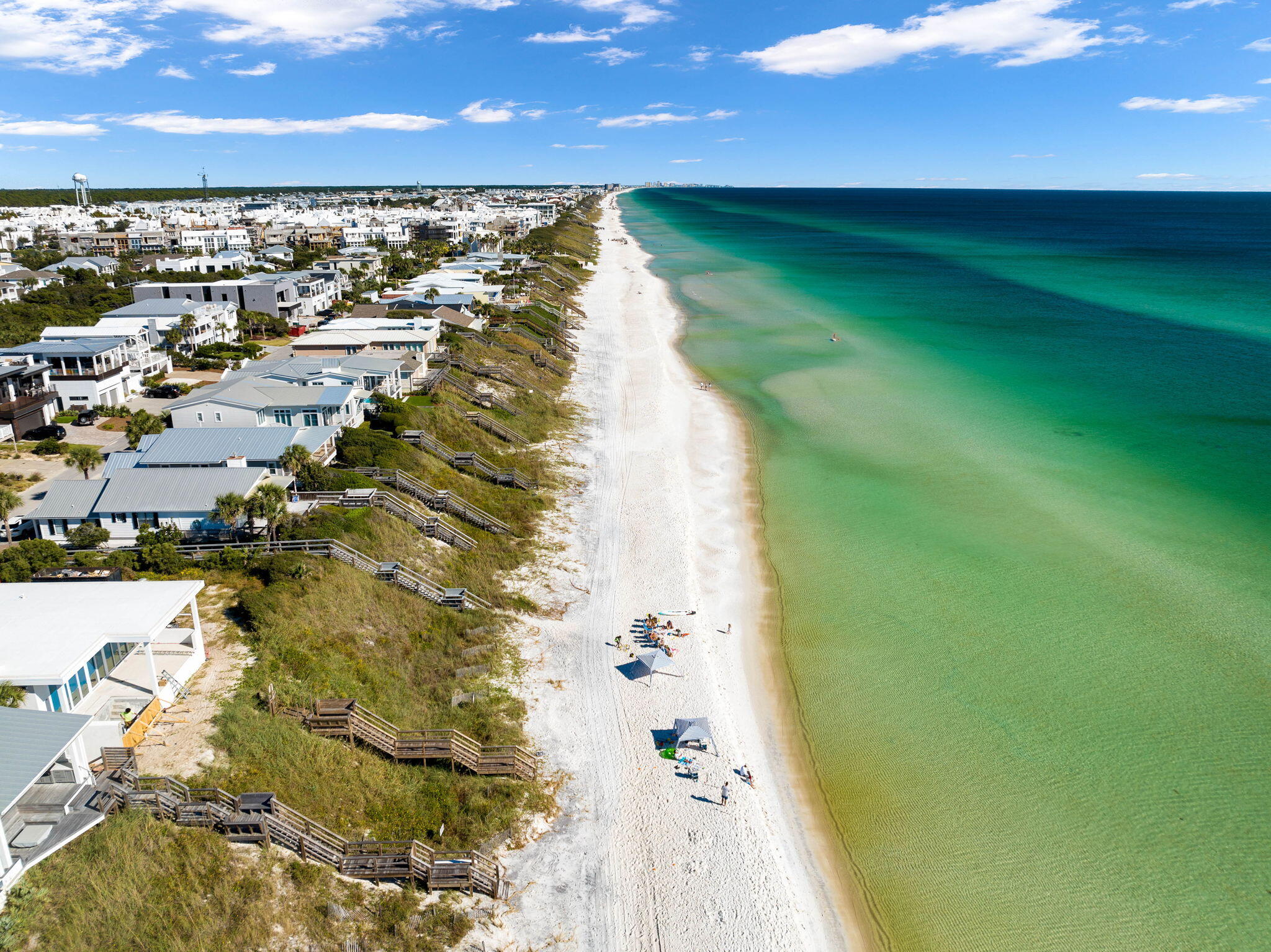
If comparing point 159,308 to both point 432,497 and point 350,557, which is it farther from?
point 350,557

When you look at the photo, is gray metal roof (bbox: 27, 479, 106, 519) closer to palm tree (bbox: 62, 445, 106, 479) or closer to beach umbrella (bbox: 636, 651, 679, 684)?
palm tree (bbox: 62, 445, 106, 479)

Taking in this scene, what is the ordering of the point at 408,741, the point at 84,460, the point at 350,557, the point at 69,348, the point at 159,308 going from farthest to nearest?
the point at 159,308 → the point at 69,348 → the point at 84,460 → the point at 350,557 → the point at 408,741

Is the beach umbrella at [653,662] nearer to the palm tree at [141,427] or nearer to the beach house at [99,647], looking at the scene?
the beach house at [99,647]

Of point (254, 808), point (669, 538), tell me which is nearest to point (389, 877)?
point (254, 808)

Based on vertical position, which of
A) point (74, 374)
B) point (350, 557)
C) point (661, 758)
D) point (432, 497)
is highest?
point (74, 374)

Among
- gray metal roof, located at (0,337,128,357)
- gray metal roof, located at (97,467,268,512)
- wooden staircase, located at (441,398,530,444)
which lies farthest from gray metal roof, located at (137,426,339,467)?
gray metal roof, located at (0,337,128,357)

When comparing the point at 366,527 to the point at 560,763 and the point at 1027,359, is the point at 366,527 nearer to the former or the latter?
the point at 560,763

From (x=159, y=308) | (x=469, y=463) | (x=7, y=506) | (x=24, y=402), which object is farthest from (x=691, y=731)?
(x=159, y=308)

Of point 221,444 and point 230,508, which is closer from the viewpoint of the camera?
point 230,508

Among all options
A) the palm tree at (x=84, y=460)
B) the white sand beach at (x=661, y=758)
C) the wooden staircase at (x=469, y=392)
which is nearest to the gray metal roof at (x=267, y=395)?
the palm tree at (x=84, y=460)
